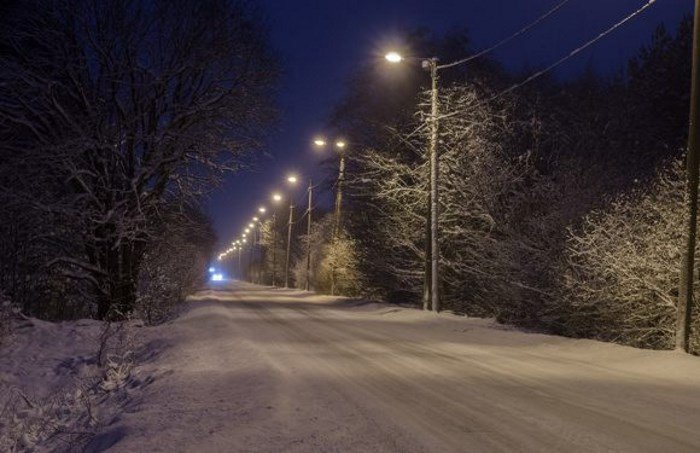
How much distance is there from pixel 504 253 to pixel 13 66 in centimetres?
1434

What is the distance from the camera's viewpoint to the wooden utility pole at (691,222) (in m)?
11.7

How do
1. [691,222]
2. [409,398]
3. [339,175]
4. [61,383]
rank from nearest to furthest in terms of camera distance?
1. [409,398]
2. [691,222]
3. [61,383]
4. [339,175]

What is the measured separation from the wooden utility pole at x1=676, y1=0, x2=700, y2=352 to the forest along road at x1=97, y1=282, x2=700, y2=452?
63 cm

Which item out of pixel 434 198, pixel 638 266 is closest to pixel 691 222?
pixel 638 266

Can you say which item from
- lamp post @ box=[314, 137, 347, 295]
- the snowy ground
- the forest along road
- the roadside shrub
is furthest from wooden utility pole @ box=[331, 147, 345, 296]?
the forest along road

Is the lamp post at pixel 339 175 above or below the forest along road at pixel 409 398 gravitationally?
above

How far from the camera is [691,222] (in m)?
11.8

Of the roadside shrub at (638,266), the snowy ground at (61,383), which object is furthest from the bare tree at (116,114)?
the roadside shrub at (638,266)

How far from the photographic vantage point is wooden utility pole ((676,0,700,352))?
38.5ft

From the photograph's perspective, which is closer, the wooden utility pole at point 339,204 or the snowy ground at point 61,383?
the snowy ground at point 61,383

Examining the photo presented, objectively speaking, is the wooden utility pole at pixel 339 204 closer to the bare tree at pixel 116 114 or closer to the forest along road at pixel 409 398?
the bare tree at pixel 116 114

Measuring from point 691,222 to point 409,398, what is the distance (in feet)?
22.1

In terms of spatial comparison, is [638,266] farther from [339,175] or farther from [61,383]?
[339,175]

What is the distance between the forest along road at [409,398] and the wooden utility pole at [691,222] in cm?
63
